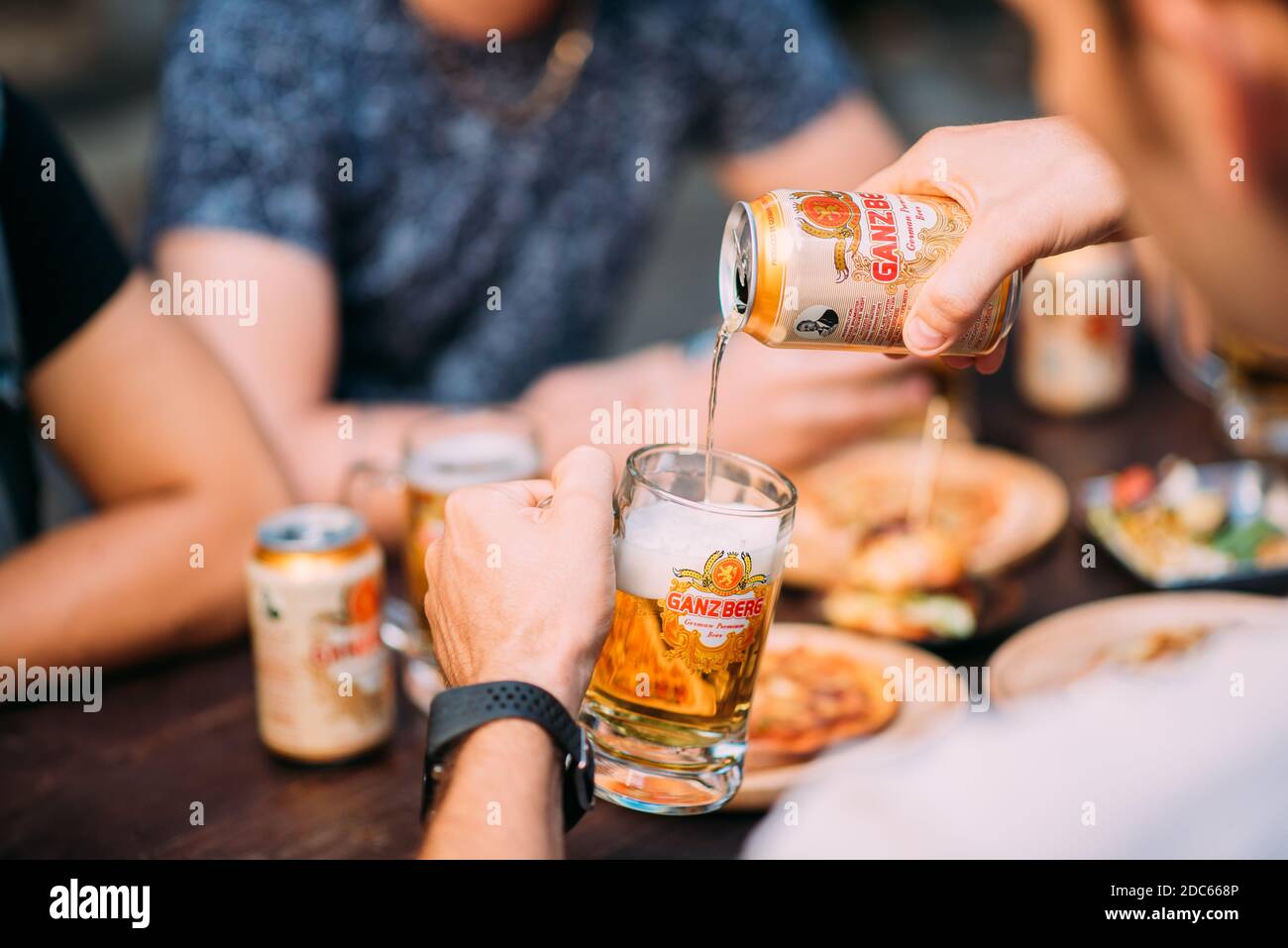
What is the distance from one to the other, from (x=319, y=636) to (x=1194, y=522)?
1.19m

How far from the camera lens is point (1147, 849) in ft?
2.17

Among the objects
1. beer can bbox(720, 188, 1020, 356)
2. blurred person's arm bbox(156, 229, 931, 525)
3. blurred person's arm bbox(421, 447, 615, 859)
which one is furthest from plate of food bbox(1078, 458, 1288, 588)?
blurred person's arm bbox(421, 447, 615, 859)

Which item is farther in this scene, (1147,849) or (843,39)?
(843,39)

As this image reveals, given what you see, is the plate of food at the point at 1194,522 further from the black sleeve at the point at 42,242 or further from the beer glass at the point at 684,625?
the black sleeve at the point at 42,242

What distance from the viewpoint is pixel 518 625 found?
0.93 meters

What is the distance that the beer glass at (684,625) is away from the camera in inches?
37.7

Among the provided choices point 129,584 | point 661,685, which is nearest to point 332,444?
point 129,584

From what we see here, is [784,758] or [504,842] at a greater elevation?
[504,842]

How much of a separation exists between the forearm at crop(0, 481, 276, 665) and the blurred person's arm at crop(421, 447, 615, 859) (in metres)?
0.55

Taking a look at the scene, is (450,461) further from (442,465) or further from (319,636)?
(319,636)

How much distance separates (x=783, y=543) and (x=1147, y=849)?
402mm

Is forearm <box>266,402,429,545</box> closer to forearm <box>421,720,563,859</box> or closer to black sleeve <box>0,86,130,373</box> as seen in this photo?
black sleeve <box>0,86,130,373</box>

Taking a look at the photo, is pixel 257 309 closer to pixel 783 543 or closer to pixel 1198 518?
pixel 783 543

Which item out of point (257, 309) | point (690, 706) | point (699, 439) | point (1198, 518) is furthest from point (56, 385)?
point (1198, 518)
